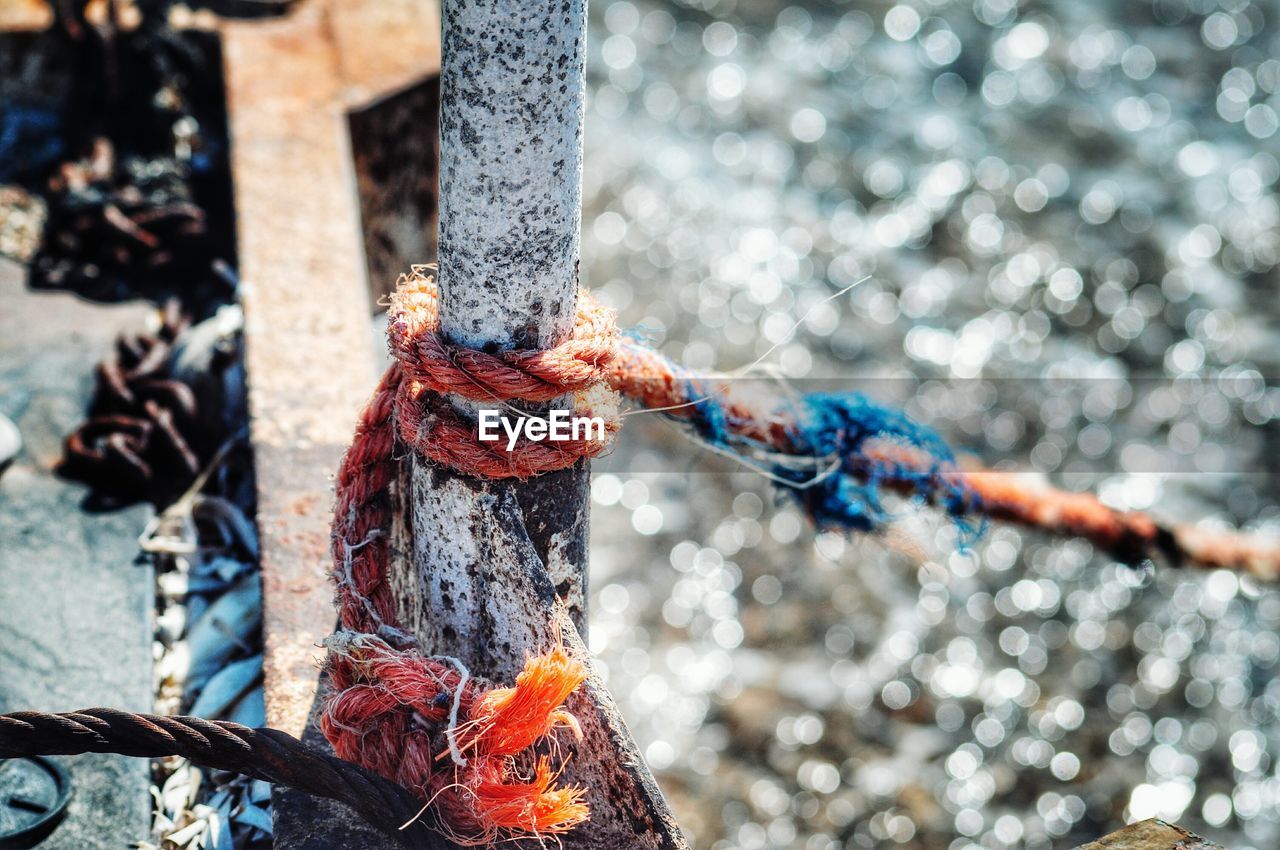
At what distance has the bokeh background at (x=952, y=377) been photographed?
454 centimetres

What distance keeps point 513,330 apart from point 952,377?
471cm

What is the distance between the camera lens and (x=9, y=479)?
10.3 ft

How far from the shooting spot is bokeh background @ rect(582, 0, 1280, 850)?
4.54 m

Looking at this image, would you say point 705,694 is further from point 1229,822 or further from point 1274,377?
point 1274,377

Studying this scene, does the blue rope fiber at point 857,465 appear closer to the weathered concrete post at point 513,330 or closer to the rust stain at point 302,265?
the weathered concrete post at point 513,330

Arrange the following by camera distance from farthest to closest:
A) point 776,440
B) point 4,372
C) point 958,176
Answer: point 958,176 < point 4,372 < point 776,440

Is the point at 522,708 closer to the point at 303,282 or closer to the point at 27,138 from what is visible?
the point at 303,282

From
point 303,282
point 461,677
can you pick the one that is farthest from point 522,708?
point 303,282

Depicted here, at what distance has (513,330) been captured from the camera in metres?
1.75

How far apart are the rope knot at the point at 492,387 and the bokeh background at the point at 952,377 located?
0.60 meters

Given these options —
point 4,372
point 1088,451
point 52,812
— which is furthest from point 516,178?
point 1088,451

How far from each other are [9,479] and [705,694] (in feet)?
8.80

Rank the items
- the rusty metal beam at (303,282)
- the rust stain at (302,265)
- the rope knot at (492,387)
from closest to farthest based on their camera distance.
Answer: the rope knot at (492,387), the rusty metal beam at (303,282), the rust stain at (302,265)

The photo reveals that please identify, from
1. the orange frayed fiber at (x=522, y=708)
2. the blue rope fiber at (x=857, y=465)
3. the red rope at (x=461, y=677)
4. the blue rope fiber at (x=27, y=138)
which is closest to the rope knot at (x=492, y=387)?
the red rope at (x=461, y=677)
